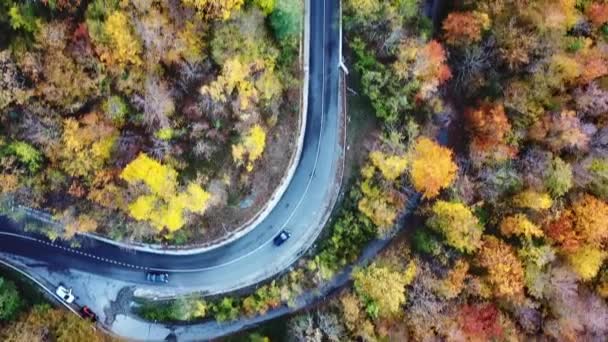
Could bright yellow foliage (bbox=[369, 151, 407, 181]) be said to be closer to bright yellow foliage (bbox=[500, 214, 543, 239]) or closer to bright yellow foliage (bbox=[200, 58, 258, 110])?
bright yellow foliage (bbox=[500, 214, 543, 239])

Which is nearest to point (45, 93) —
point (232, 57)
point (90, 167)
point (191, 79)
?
point (90, 167)

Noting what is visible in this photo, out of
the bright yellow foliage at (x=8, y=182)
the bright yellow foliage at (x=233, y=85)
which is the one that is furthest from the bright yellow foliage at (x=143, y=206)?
the bright yellow foliage at (x=233, y=85)

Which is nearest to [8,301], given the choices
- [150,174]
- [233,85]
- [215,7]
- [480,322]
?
[150,174]

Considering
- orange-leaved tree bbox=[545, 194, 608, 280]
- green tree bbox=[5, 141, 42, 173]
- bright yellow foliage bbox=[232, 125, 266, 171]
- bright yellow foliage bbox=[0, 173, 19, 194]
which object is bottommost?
orange-leaved tree bbox=[545, 194, 608, 280]

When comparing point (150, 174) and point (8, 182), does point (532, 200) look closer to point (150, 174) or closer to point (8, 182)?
point (150, 174)

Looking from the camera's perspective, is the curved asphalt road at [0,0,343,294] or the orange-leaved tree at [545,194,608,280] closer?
the orange-leaved tree at [545,194,608,280]

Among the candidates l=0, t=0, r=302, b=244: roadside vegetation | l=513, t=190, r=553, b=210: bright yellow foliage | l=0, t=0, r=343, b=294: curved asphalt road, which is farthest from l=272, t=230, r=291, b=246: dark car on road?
l=513, t=190, r=553, b=210: bright yellow foliage
